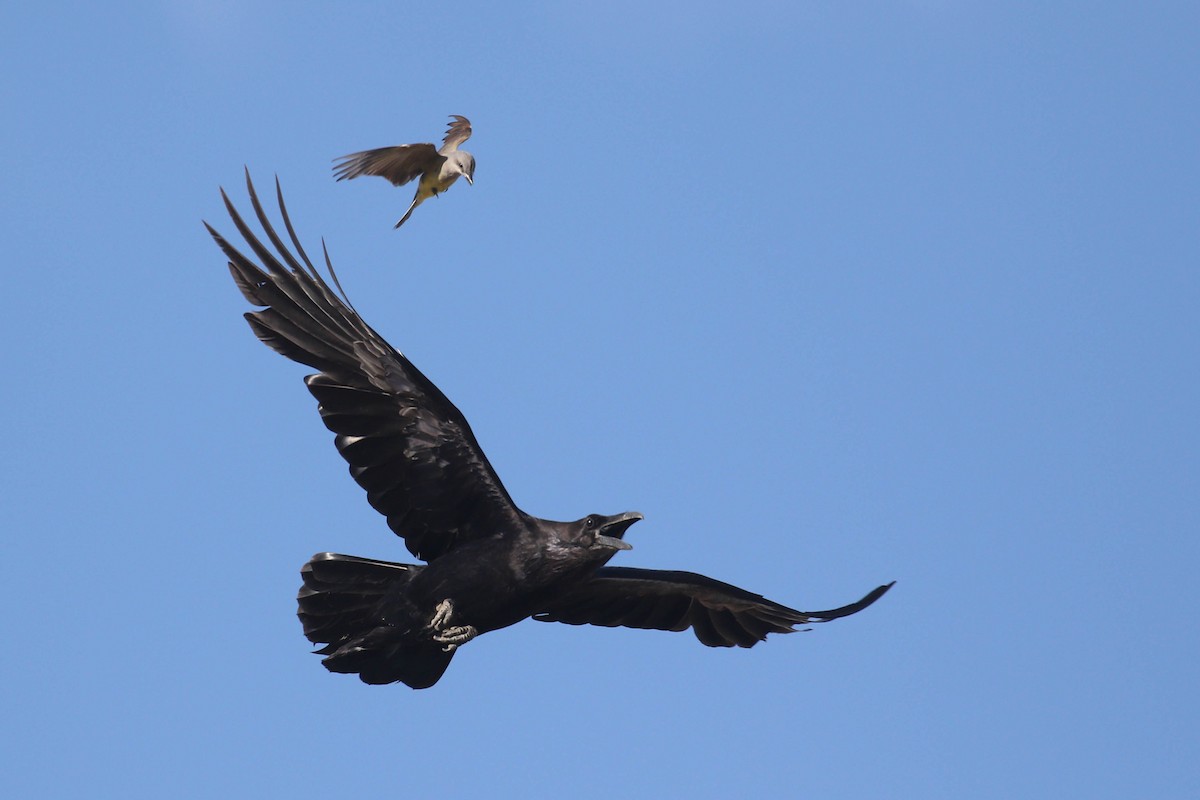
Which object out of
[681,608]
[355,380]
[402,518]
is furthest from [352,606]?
[681,608]

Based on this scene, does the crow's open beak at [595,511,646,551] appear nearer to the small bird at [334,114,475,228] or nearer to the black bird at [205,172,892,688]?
the black bird at [205,172,892,688]

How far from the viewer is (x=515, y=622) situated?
475 inches

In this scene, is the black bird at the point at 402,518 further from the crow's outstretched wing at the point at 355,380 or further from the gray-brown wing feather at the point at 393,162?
the gray-brown wing feather at the point at 393,162

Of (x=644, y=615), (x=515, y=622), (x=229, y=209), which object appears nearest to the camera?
(x=229, y=209)

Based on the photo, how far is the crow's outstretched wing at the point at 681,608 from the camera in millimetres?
12836

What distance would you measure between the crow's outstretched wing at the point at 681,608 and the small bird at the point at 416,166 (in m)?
4.32

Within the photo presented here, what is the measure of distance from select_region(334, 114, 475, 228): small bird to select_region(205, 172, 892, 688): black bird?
396cm

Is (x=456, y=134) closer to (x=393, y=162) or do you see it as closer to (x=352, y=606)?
(x=393, y=162)

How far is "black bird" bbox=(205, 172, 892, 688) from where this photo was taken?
1141 centimetres

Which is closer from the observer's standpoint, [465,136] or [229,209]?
[229,209]

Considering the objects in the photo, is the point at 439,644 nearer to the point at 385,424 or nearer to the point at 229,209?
the point at 385,424

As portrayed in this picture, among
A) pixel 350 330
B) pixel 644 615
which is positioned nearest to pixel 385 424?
pixel 350 330

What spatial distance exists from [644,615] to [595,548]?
1843 millimetres

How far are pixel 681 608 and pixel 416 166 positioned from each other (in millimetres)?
5014
